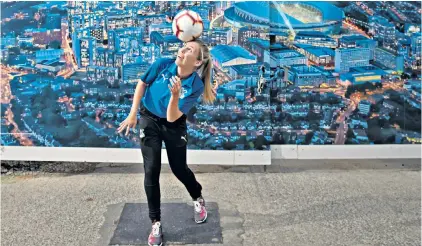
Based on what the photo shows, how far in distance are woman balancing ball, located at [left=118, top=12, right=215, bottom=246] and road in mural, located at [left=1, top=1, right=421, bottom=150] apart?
1582 mm

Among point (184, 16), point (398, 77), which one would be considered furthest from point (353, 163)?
point (184, 16)

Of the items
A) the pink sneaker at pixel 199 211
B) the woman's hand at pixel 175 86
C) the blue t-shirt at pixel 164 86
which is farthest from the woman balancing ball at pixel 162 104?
the pink sneaker at pixel 199 211

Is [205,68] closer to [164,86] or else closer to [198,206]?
[164,86]

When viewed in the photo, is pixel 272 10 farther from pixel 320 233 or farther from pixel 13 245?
pixel 13 245

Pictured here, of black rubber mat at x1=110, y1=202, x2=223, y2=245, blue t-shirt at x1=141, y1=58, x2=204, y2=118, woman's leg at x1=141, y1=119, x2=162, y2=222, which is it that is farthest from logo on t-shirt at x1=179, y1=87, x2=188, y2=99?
black rubber mat at x1=110, y1=202, x2=223, y2=245

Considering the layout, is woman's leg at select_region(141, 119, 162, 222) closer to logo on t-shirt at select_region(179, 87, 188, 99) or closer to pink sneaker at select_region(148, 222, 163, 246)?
pink sneaker at select_region(148, 222, 163, 246)

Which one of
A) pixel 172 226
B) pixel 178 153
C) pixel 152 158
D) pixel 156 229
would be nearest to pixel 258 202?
pixel 172 226

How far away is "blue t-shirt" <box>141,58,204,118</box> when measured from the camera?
14.1 feet

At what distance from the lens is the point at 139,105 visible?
14.9 ft

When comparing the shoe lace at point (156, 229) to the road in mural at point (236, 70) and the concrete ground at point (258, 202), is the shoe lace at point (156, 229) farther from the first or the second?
the road in mural at point (236, 70)

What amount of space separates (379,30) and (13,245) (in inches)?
169

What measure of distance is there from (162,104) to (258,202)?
1.50m

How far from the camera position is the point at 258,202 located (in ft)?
17.4

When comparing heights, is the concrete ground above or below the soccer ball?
below
